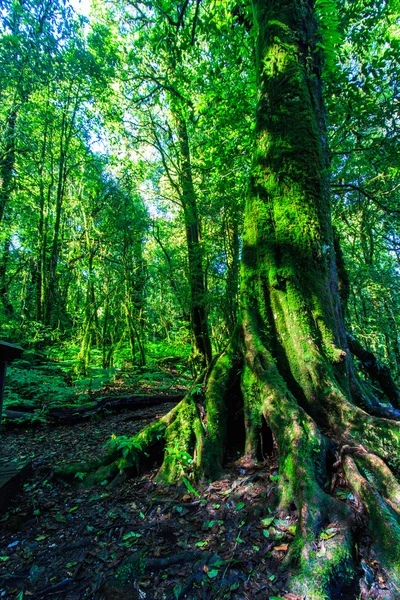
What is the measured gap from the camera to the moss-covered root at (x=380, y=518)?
70.2 inches

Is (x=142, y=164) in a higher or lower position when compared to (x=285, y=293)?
Result: higher

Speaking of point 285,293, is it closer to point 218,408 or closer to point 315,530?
point 218,408

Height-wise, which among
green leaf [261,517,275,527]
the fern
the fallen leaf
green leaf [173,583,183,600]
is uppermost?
the fern

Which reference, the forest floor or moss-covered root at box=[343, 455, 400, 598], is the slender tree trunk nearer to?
the forest floor

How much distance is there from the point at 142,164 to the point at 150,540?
13.5 meters

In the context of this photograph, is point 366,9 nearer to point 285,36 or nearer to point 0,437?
point 285,36

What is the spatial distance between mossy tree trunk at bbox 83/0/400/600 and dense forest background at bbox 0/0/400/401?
115cm

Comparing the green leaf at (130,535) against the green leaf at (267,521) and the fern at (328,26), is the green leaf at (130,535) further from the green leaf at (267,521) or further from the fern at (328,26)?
the fern at (328,26)

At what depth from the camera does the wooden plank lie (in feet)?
10.5

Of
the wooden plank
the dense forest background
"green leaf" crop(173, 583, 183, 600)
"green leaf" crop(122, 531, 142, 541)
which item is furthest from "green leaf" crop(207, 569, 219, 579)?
the dense forest background

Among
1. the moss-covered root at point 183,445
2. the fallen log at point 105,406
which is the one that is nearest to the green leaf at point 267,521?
the moss-covered root at point 183,445

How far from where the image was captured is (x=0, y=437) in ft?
17.9

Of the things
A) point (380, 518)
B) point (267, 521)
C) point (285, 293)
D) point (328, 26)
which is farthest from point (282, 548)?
point (328, 26)

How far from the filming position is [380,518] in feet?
6.46
